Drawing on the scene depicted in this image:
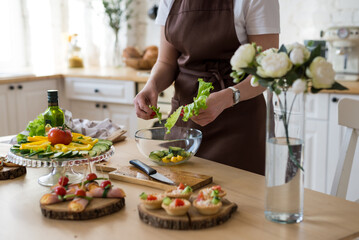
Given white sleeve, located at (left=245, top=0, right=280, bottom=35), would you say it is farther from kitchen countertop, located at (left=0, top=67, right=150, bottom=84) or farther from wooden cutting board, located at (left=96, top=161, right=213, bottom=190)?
kitchen countertop, located at (left=0, top=67, right=150, bottom=84)

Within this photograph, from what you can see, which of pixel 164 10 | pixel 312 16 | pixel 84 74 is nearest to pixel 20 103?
pixel 84 74

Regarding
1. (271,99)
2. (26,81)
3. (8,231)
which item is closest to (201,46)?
(271,99)

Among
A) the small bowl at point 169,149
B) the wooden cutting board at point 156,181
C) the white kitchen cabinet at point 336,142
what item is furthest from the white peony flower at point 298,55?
the white kitchen cabinet at point 336,142

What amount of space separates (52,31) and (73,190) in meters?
3.24

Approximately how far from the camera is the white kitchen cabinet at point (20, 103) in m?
3.44

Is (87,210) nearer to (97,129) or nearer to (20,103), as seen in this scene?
(97,129)

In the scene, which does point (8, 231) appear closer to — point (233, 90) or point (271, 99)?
point (271, 99)

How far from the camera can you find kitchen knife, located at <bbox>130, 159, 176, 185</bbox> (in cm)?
137

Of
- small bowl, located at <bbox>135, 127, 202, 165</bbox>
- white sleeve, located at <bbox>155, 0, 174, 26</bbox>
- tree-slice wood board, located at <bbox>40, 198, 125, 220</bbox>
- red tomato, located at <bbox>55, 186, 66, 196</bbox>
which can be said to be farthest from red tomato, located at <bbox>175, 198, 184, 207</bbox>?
white sleeve, located at <bbox>155, 0, 174, 26</bbox>

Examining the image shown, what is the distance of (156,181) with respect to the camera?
1.38 metres

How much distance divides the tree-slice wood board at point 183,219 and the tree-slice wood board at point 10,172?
531 millimetres

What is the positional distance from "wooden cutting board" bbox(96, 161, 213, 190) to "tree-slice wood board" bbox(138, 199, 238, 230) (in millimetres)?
208

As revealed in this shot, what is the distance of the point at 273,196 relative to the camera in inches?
43.3

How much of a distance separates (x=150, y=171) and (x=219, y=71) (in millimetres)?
590
